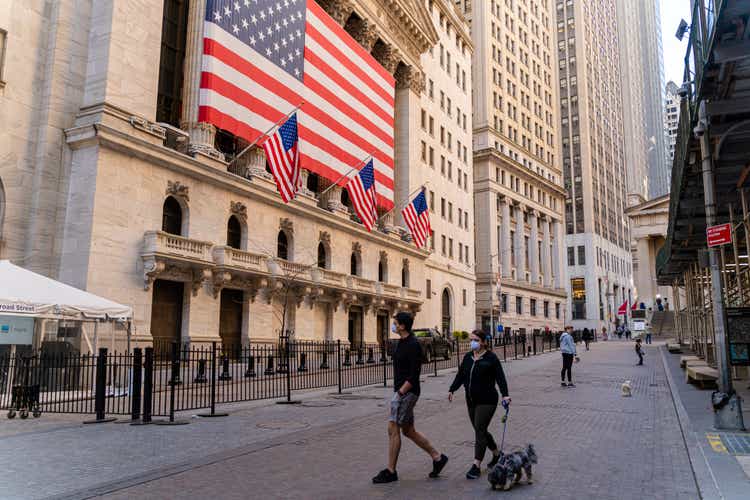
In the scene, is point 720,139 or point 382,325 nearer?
point 720,139

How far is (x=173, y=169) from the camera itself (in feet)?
87.6

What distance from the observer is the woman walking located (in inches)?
294

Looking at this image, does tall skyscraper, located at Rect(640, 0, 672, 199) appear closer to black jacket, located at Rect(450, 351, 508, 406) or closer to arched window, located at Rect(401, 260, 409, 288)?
arched window, located at Rect(401, 260, 409, 288)

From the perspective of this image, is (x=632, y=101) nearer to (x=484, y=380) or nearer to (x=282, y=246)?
(x=282, y=246)

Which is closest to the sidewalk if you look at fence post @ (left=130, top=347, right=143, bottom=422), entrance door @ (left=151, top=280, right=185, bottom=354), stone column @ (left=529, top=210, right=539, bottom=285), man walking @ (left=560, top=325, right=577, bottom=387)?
man walking @ (left=560, top=325, right=577, bottom=387)

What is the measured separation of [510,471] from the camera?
6715 mm

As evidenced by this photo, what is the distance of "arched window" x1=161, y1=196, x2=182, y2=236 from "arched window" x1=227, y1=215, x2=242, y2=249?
3394 millimetres

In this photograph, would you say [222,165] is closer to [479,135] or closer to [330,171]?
[330,171]

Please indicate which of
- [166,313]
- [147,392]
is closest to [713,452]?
[147,392]

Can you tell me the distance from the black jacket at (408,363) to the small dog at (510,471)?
4.33 ft

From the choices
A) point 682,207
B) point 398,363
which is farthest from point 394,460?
point 682,207

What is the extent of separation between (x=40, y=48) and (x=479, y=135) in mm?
58841

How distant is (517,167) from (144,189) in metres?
63.6

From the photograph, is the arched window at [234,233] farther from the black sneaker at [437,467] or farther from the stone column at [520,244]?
the stone column at [520,244]
